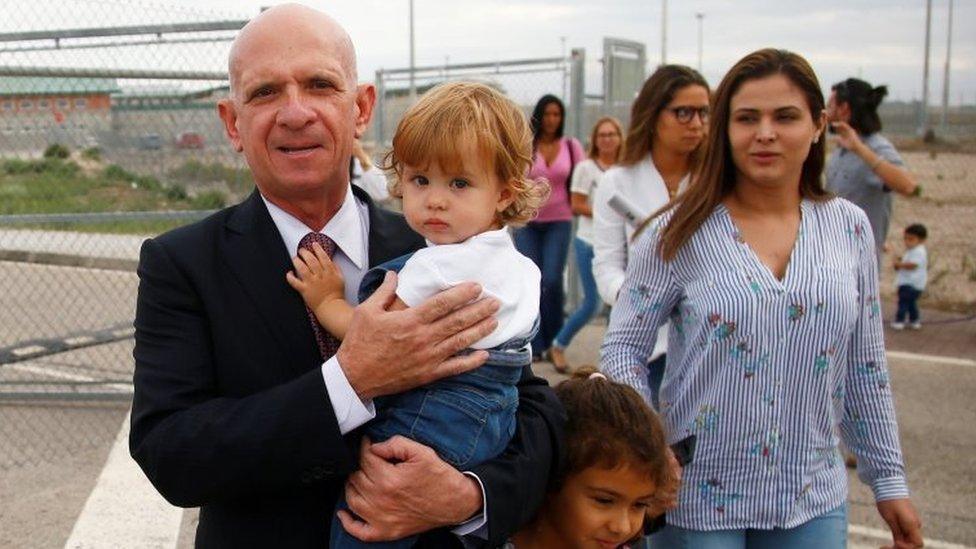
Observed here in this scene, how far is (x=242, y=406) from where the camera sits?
1.68m

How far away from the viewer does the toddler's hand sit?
181cm

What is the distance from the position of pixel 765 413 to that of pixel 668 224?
1.87 ft

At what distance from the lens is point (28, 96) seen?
19.9 feet

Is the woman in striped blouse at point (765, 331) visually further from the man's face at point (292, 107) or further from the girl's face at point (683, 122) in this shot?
the girl's face at point (683, 122)

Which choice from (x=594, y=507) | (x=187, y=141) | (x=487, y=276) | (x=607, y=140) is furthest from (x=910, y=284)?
(x=487, y=276)

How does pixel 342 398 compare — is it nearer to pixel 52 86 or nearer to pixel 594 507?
pixel 594 507

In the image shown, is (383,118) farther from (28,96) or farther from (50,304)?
(28,96)

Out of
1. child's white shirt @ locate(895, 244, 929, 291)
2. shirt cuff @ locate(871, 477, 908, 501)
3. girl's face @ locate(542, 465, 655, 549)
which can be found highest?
girl's face @ locate(542, 465, 655, 549)

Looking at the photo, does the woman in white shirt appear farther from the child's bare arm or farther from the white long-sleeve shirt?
the child's bare arm

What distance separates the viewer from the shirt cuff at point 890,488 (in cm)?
277

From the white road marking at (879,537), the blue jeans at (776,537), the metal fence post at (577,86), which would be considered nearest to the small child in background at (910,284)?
the metal fence post at (577,86)

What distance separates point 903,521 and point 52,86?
5.35 meters

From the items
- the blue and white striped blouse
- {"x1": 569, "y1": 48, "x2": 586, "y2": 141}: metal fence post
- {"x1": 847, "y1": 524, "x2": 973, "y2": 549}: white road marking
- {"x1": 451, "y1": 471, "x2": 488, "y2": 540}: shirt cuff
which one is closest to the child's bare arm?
{"x1": 451, "y1": 471, "x2": 488, "y2": 540}: shirt cuff

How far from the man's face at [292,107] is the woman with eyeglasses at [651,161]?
2578 mm
